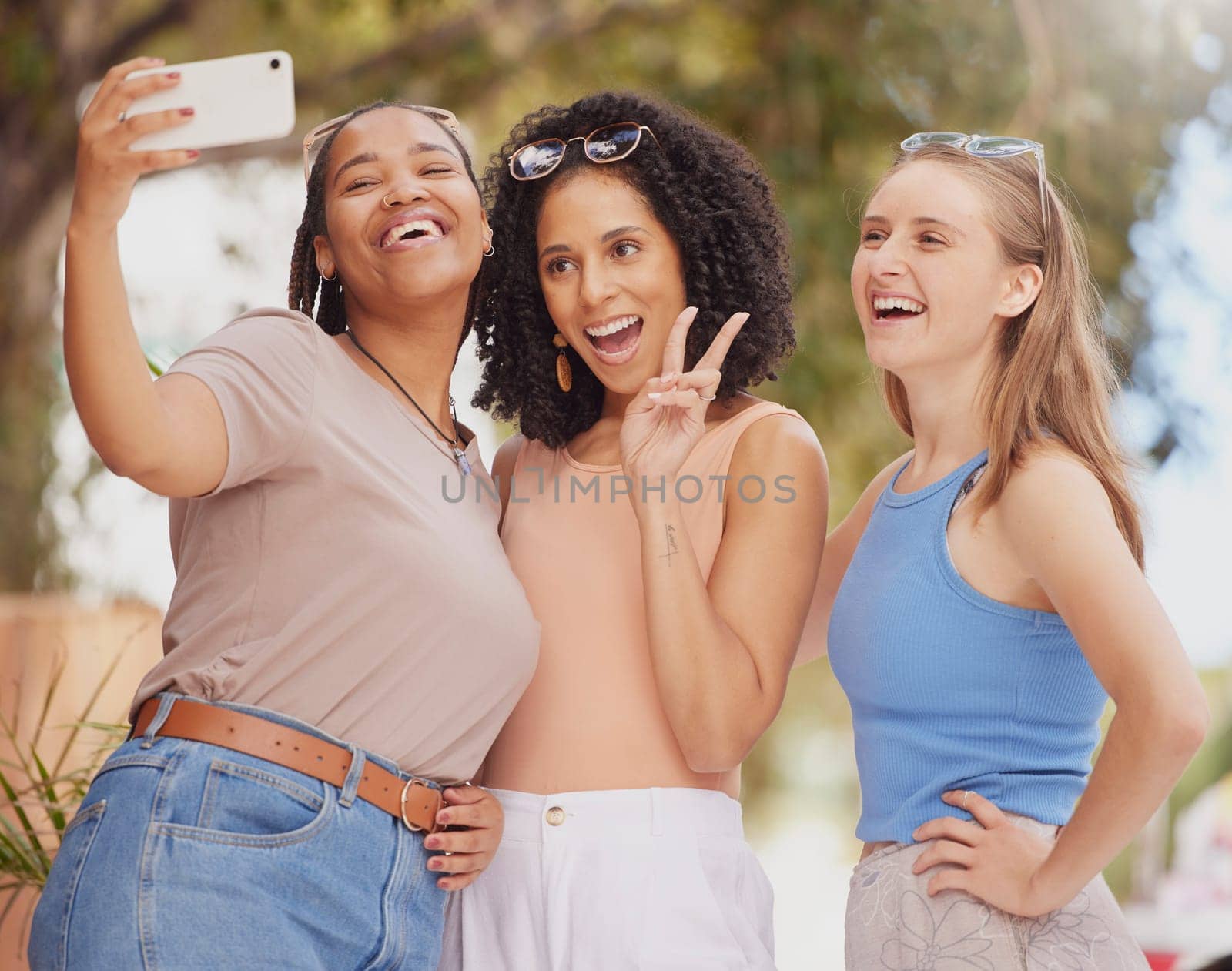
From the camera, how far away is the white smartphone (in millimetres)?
1479

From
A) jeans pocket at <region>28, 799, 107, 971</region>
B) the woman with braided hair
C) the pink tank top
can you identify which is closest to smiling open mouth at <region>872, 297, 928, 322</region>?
the pink tank top

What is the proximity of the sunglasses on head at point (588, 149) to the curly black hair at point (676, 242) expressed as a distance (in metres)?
0.02

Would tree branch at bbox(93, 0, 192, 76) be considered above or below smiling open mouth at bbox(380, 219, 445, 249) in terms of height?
above

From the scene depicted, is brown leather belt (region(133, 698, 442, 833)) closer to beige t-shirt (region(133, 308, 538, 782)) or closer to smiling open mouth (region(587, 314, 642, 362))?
beige t-shirt (region(133, 308, 538, 782))

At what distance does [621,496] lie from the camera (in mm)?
2205

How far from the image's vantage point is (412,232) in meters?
2.10

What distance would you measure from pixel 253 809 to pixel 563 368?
105cm

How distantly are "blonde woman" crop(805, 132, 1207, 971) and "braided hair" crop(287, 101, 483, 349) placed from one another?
2.60 feet

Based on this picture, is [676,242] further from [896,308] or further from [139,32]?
[139,32]

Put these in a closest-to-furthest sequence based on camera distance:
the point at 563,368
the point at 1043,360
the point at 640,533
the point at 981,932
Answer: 1. the point at 981,932
2. the point at 1043,360
3. the point at 640,533
4. the point at 563,368

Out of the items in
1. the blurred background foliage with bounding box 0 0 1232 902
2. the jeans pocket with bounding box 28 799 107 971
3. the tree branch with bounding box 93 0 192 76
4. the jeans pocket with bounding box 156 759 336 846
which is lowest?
the jeans pocket with bounding box 28 799 107 971

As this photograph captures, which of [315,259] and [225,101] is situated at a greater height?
[315,259]

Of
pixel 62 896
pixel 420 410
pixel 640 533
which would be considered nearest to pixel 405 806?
pixel 62 896

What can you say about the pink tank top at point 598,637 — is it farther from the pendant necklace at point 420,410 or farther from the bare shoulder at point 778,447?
the pendant necklace at point 420,410
